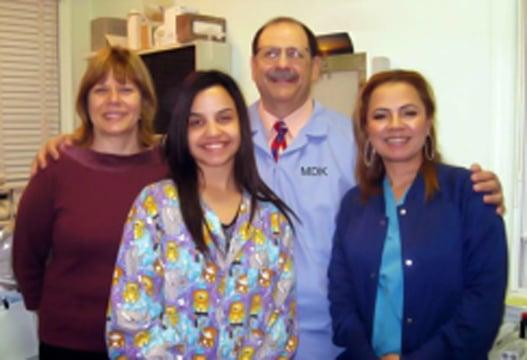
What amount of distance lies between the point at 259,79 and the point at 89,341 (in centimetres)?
100

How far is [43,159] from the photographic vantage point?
1.77 metres

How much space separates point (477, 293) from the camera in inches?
54.9

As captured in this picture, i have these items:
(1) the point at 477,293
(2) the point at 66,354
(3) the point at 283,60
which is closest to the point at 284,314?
(1) the point at 477,293

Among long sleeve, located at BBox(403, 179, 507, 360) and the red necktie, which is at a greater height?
the red necktie

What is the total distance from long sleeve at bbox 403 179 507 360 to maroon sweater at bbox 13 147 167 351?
2.99 ft

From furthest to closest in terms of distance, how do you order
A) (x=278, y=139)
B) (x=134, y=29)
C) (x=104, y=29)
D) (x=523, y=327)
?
(x=104, y=29) → (x=134, y=29) → (x=523, y=327) → (x=278, y=139)

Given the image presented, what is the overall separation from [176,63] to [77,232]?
173cm

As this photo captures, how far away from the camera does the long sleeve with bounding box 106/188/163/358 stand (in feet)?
4.36

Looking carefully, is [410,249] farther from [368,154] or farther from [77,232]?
[77,232]

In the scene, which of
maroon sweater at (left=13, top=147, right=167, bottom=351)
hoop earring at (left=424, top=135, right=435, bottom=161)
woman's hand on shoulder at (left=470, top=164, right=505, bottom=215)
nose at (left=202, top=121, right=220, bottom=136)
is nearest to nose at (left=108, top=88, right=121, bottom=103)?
maroon sweater at (left=13, top=147, right=167, bottom=351)

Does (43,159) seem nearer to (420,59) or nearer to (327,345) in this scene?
(327,345)

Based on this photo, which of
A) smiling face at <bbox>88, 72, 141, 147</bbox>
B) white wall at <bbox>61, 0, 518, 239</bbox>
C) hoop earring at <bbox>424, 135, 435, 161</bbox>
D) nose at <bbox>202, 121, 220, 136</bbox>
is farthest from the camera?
white wall at <bbox>61, 0, 518, 239</bbox>

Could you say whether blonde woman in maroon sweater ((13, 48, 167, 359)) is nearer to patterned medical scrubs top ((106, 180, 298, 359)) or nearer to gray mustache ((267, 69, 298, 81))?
patterned medical scrubs top ((106, 180, 298, 359))

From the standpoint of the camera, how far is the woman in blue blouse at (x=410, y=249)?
1.40 metres
